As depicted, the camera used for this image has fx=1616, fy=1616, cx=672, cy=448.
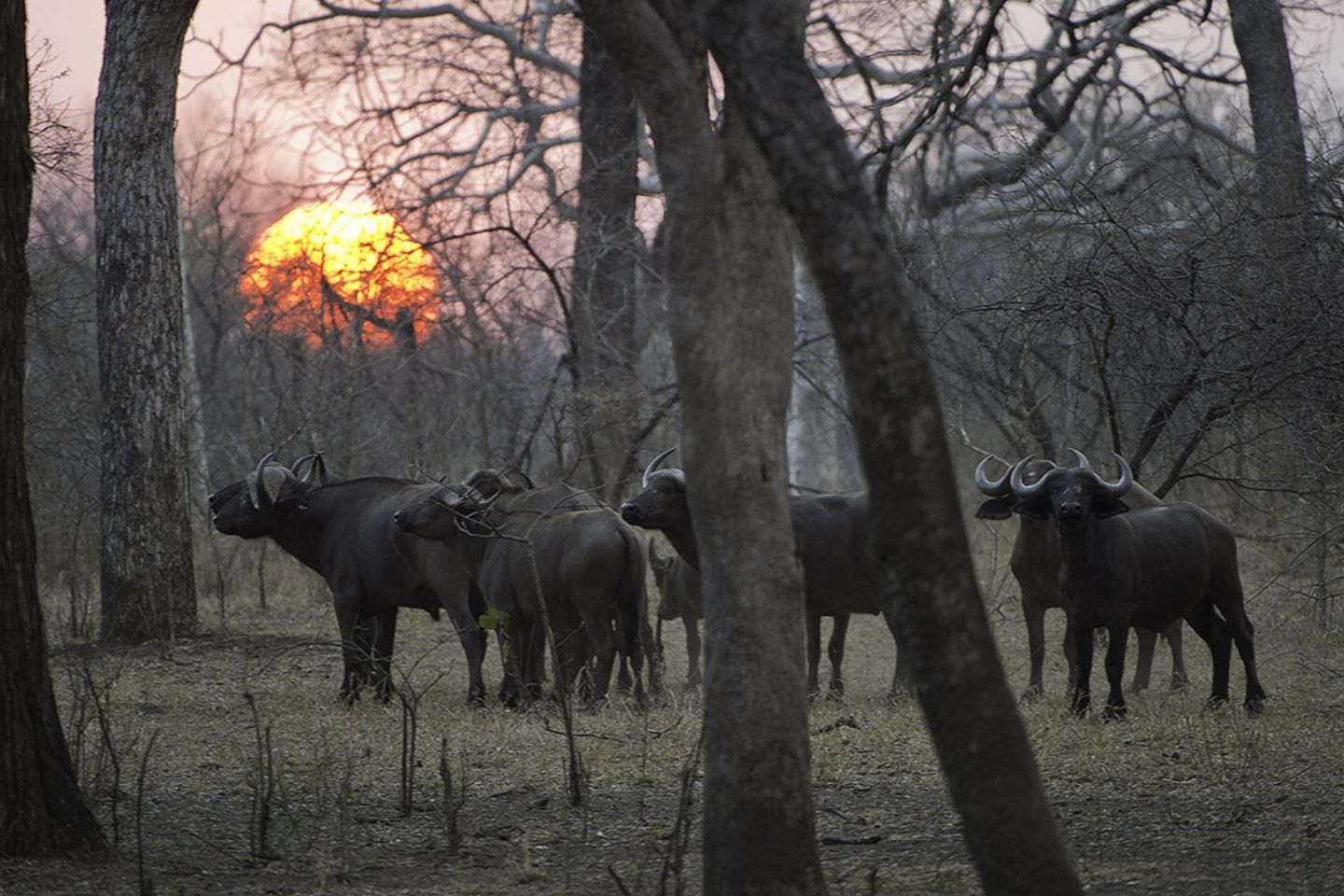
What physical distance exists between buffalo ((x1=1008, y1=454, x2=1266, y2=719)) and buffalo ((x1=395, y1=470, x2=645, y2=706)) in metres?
2.79

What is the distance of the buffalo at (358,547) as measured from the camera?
12062 mm

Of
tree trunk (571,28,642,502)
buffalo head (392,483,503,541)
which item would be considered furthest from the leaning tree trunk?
tree trunk (571,28,642,502)

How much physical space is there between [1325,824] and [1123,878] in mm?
1363

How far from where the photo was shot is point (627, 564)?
1139 cm

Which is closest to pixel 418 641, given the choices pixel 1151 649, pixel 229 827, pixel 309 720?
pixel 309 720

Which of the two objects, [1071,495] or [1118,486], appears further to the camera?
[1118,486]

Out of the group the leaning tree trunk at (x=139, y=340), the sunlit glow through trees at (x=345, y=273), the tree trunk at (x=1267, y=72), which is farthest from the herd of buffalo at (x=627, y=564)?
the sunlit glow through trees at (x=345, y=273)

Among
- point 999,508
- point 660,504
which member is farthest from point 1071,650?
point 660,504

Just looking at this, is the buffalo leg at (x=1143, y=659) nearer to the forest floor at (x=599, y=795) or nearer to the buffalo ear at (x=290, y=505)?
the forest floor at (x=599, y=795)

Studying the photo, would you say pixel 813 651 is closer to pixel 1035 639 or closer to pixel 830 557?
pixel 830 557

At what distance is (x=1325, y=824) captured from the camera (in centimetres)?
675

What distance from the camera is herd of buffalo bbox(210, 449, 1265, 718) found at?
1041 centimetres

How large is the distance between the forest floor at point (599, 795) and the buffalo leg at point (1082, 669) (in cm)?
18

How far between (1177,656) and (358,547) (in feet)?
21.0
